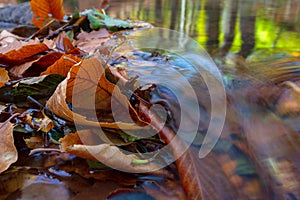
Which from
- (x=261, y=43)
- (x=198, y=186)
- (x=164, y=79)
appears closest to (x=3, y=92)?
(x=164, y=79)

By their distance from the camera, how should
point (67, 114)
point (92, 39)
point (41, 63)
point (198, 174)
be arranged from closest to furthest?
point (198, 174)
point (67, 114)
point (41, 63)
point (92, 39)

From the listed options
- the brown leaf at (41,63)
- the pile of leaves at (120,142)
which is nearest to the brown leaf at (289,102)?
the pile of leaves at (120,142)

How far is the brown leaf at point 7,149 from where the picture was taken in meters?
0.60

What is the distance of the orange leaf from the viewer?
178 cm

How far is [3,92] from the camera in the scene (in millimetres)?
908

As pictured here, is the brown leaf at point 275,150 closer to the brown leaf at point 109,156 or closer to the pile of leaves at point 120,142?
the pile of leaves at point 120,142

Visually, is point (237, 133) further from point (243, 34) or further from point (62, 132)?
point (243, 34)

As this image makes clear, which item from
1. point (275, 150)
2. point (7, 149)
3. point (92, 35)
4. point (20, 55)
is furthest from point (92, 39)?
point (275, 150)

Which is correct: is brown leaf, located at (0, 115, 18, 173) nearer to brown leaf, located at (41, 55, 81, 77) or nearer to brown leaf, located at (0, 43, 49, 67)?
brown leaf, located at (41, 55, 81, 77)

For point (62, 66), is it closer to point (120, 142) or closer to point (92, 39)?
point (120, 142)

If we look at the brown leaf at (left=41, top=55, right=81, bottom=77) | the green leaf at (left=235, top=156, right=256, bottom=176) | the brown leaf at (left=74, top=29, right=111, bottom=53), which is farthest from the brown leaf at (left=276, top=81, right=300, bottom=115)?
the brown leaf at (left=74, top=29, right=111, bottom=53)

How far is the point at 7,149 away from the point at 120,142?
221 millimetres

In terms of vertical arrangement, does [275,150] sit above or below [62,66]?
below

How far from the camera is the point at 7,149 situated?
2.05 ft
